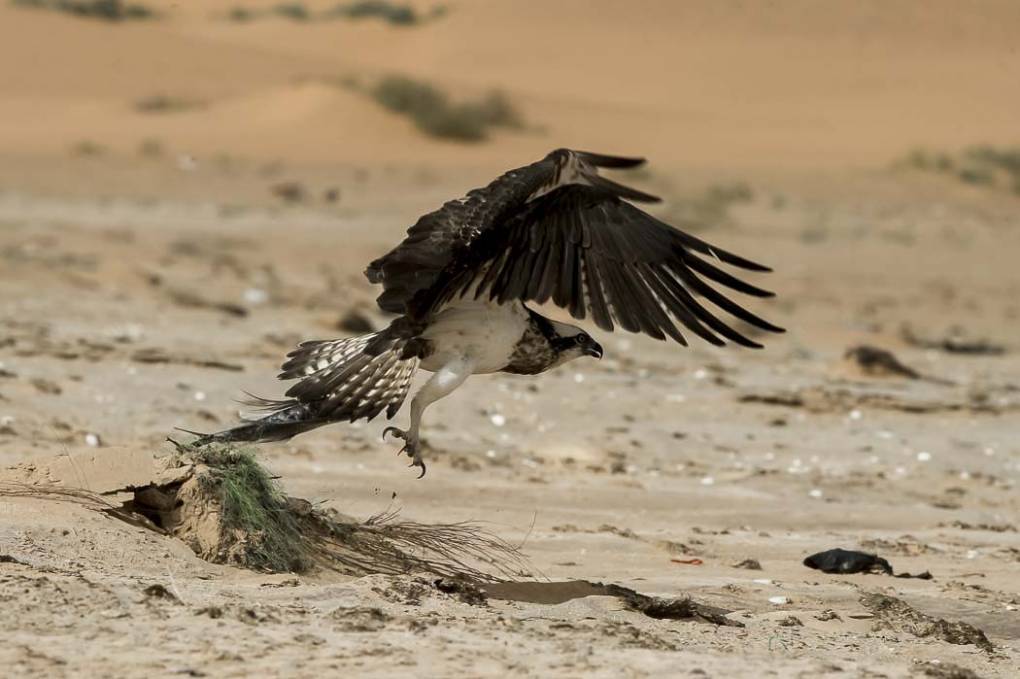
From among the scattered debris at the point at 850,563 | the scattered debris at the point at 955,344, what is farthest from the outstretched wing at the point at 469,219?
the scattered debris at the point at 955,344

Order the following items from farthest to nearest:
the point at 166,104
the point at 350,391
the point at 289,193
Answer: the point at 166,104 → the point at 289,193 → the point at 350,391

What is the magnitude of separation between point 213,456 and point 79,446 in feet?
6.84

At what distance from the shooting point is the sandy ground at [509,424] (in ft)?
15.7

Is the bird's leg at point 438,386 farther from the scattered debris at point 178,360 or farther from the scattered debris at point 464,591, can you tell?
the scattered debris at point 178,360

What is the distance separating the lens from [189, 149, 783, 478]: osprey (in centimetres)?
566

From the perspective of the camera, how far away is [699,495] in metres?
8.30

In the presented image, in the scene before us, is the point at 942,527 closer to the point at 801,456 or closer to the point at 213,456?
the point at 801,456

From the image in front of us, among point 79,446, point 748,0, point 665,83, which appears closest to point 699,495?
point 79,446

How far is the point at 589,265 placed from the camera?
230 inches

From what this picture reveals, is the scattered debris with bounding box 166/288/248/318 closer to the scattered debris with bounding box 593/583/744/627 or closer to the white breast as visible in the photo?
the white breast

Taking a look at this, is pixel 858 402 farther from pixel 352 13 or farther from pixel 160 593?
pixel 352 13

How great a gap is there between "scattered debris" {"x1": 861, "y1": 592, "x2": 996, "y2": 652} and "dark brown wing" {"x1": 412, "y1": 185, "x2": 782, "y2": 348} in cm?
109

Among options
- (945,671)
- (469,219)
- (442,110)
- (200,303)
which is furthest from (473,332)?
(442,110)

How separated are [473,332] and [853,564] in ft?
5.96
